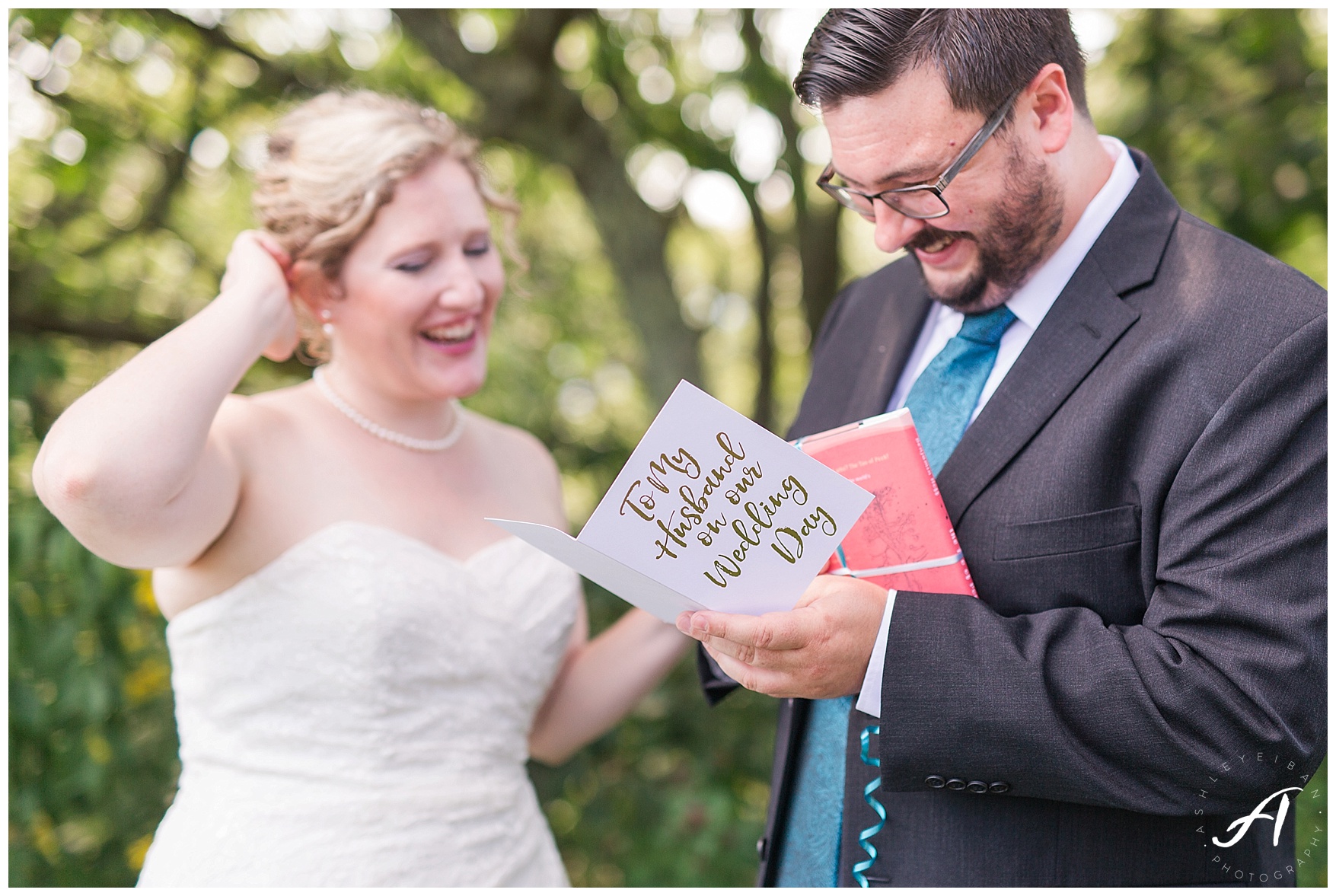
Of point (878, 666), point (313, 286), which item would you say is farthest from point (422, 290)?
point (878, 666)

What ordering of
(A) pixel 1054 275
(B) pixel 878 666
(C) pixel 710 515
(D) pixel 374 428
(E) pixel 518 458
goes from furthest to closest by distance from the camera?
1. (E) pixel 518 458
2. (D) pixel 374 428
3. (A) pixel 1054 275
4. (B) pixel 878 666
5. (C) pixel 710 515

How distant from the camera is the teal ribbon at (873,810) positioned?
1.80 meters

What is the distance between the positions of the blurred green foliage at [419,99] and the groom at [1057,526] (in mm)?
1444

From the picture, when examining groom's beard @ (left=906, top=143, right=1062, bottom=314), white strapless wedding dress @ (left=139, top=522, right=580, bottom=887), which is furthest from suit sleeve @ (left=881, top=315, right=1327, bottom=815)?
white strapless wedding dress @ (left=139, top=522, right=580, bottom=887)

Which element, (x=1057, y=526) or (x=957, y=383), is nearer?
(x=1057, y=526)

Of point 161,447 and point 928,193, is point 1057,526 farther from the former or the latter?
point 161,447

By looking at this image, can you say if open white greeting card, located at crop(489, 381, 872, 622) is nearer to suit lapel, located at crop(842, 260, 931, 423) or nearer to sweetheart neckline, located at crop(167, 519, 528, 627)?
suit lapel, located at crop(842, 260, 931, 423)

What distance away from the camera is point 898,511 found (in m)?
1.71

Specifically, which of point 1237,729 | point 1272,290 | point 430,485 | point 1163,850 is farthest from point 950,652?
point 430,485

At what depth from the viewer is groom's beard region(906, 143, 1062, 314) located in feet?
5.98

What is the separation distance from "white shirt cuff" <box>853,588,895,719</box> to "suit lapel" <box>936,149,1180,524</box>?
0.24 m

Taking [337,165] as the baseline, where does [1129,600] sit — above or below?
below

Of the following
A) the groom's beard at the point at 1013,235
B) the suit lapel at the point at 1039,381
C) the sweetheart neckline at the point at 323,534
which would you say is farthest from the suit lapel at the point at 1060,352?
the sweetheart neckline at the point at 323,534

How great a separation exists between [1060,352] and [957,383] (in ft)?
0.76
